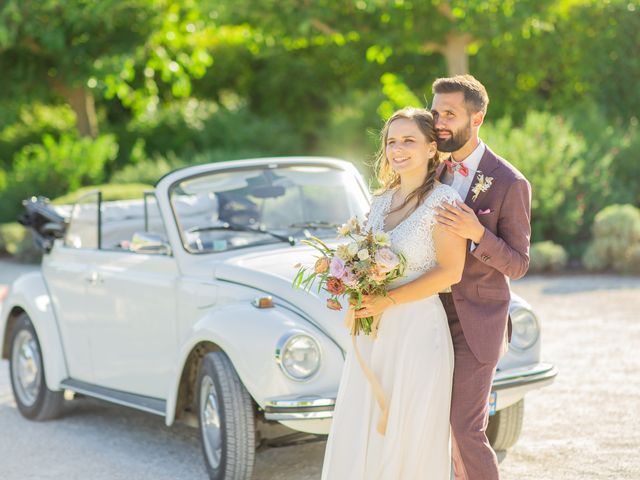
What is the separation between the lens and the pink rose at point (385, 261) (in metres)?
4.25

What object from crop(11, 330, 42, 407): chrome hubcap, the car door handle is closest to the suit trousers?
the car door handle

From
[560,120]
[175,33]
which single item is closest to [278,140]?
[175,33]

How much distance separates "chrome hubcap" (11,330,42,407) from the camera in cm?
748

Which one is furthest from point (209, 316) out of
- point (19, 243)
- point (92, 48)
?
point (92, 48)

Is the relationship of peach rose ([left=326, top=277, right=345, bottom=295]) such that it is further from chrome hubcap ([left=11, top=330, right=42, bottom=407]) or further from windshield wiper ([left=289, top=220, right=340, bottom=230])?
chrome hubcap ([left=11, top=330, right=42, bottom=407])

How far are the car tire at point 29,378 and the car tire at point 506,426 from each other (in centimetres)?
298

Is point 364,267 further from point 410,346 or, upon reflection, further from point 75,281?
point 75,281

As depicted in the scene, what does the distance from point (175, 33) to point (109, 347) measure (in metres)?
15.4

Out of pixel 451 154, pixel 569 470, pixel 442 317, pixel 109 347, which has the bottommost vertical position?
pixel 569 470

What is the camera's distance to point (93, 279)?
23.0ft

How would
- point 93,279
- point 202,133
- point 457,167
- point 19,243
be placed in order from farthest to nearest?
1. point 202,133
2. point 19,243
3. point 93,279
4. point 457,167

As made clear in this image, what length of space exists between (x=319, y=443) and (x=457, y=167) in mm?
2750

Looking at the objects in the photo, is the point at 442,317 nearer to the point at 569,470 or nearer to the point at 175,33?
the point at 569,470

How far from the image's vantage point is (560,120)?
16.4m
